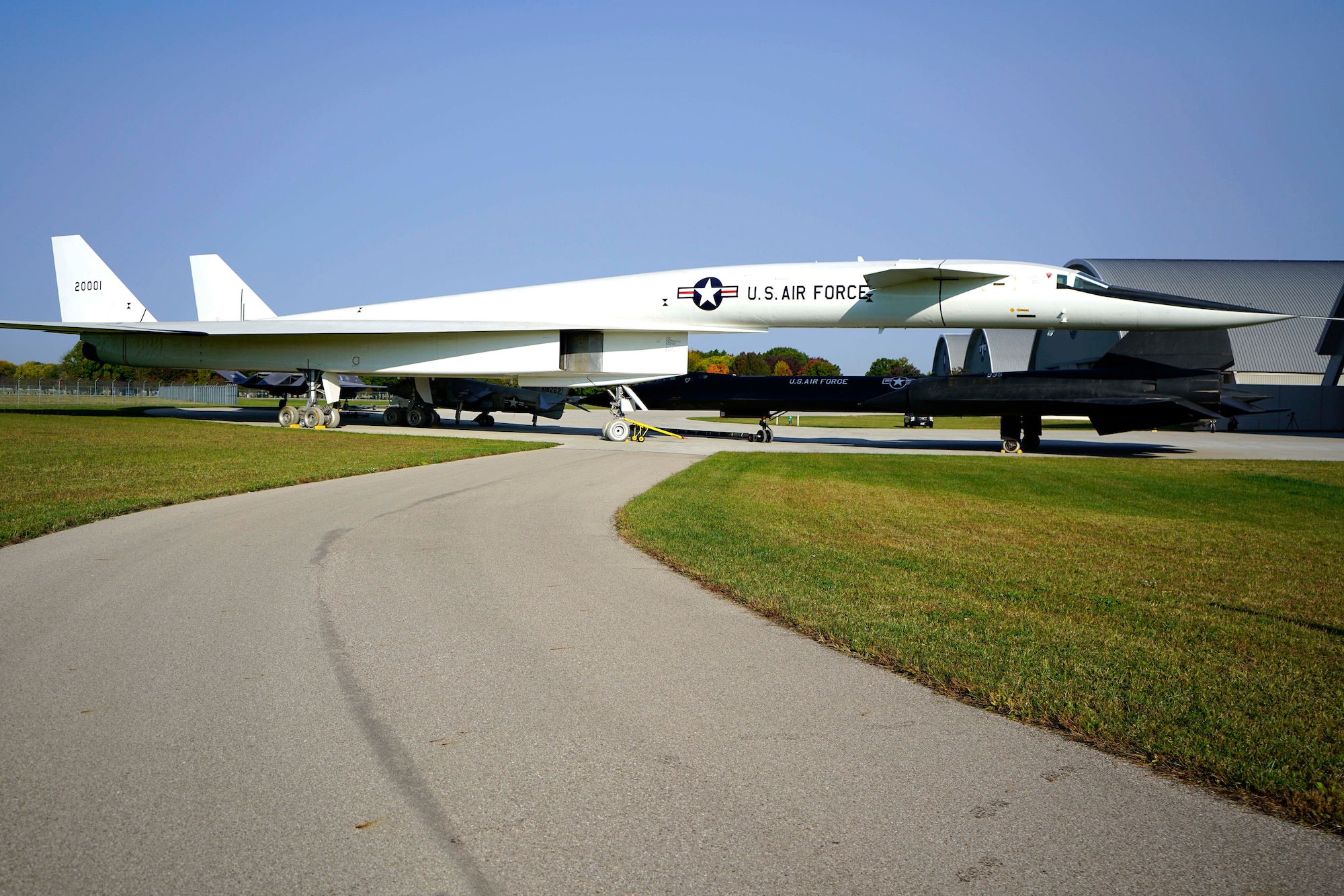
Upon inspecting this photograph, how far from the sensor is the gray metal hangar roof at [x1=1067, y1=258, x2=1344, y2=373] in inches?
1672

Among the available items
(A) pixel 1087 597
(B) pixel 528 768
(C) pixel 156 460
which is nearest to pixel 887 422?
(C) pixel 156 460

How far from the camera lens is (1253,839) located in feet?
9.94

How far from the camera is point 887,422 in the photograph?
165ft

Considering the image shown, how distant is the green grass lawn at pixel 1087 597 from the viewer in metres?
4.02

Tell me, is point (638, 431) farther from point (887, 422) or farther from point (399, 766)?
point (887, 422)

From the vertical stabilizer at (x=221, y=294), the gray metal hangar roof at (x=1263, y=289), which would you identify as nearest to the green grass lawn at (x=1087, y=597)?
the vertical stabilizer at (x=221, y=294)

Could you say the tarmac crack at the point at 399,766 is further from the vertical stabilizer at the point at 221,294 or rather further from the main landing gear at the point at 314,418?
the vertical stabilizer at the point at 221,294

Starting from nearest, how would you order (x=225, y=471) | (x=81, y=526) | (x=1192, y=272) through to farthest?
1. (x=81, y=526)
2. (x=225, y=471)
3. (x=1192, y=272)

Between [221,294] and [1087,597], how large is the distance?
31.3 metres

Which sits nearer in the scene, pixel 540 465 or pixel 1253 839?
pixel 1253 839

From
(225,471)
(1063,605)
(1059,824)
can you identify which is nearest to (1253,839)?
(1059,824)

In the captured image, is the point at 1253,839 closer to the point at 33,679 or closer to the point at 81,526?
the point at 33,679

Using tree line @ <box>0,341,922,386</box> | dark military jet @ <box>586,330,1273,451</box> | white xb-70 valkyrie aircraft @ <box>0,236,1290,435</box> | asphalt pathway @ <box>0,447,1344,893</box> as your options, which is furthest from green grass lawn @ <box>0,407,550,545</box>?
tree line @ <box>0,341,922,386</box>

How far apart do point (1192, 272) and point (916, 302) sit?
95.8 ft
